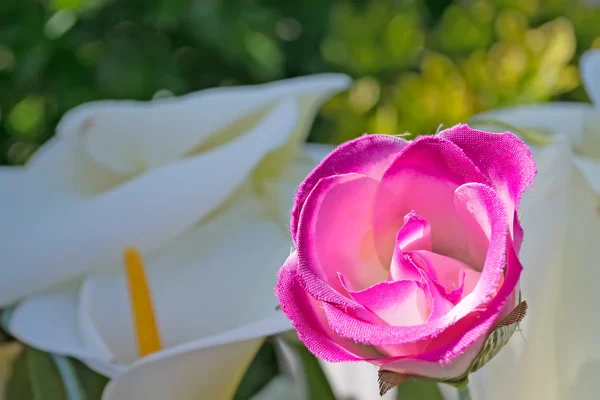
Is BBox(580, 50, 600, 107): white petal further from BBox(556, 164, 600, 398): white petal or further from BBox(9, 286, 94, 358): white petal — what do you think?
BBox(9, 286, 94, 358): white petal

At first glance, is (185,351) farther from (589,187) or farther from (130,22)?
(130,22)

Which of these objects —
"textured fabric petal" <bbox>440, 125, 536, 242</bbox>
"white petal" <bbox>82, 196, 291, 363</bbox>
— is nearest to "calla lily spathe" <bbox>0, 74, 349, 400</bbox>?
"white petal" <bbox>82, 196, 291, 363</bbox>

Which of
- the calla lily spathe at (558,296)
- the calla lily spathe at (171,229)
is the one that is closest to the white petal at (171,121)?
the calla lily spathe at (171,229)

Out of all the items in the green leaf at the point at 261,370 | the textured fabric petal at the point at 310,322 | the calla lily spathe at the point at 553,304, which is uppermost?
the textured fabric petal at the point at 310,322

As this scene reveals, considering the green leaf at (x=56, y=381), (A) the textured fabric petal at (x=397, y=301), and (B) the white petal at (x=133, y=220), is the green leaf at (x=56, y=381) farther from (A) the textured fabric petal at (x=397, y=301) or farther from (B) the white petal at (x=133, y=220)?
(A) the textured fabric petal at (x=397, y=301)

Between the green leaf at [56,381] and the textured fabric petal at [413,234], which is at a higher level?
the textured fabric petal at [413,234]

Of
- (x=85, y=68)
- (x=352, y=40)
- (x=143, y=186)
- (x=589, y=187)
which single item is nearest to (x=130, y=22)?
(x=85, y=68)

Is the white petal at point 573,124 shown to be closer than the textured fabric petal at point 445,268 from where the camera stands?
No
